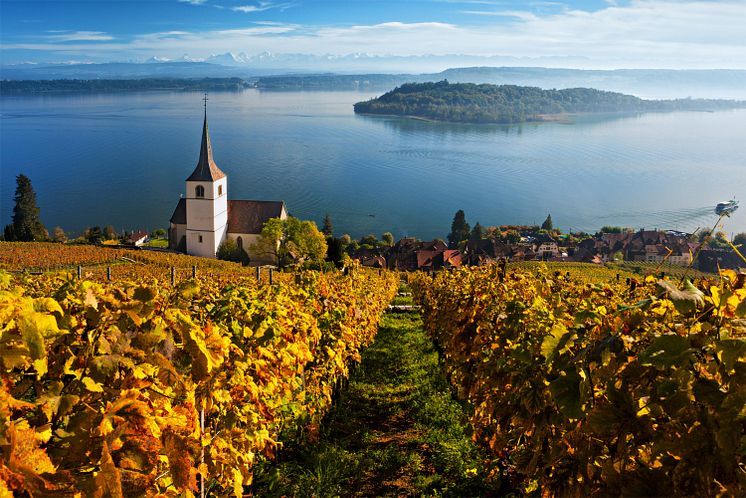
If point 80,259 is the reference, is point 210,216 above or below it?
above

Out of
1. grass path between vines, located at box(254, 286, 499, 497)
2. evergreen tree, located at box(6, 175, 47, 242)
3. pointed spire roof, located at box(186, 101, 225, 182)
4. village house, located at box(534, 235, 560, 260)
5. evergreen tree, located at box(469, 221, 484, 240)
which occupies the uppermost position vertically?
pointed spire roof, located at box(186, 101, 225, 182)

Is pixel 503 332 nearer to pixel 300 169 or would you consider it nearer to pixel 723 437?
pixel 723 437

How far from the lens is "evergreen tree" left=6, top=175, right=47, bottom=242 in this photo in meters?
46.0

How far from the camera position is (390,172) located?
9756cm

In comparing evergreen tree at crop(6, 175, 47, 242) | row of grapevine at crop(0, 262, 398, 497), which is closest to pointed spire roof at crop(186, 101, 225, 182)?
evergreen tree at crop(6, 175, 47, 242)

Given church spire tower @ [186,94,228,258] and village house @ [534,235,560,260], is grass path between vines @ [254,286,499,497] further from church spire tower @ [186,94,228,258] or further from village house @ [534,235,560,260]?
village house @ [534,235,560,260]

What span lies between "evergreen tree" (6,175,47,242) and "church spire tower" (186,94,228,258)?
12870mm

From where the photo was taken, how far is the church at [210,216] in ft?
141

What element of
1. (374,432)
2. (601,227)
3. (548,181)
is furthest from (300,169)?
(374,432)

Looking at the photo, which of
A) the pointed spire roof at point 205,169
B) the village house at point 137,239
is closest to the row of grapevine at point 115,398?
the pointed spire roof at point 205,169

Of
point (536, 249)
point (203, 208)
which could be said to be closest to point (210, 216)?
point (203, 208)

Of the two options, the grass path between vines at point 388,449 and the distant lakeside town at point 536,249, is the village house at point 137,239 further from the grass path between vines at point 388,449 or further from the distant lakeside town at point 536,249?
the grass path between vines at point 388,449

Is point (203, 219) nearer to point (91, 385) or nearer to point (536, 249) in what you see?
point (536, 249)

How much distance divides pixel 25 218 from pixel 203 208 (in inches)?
624
